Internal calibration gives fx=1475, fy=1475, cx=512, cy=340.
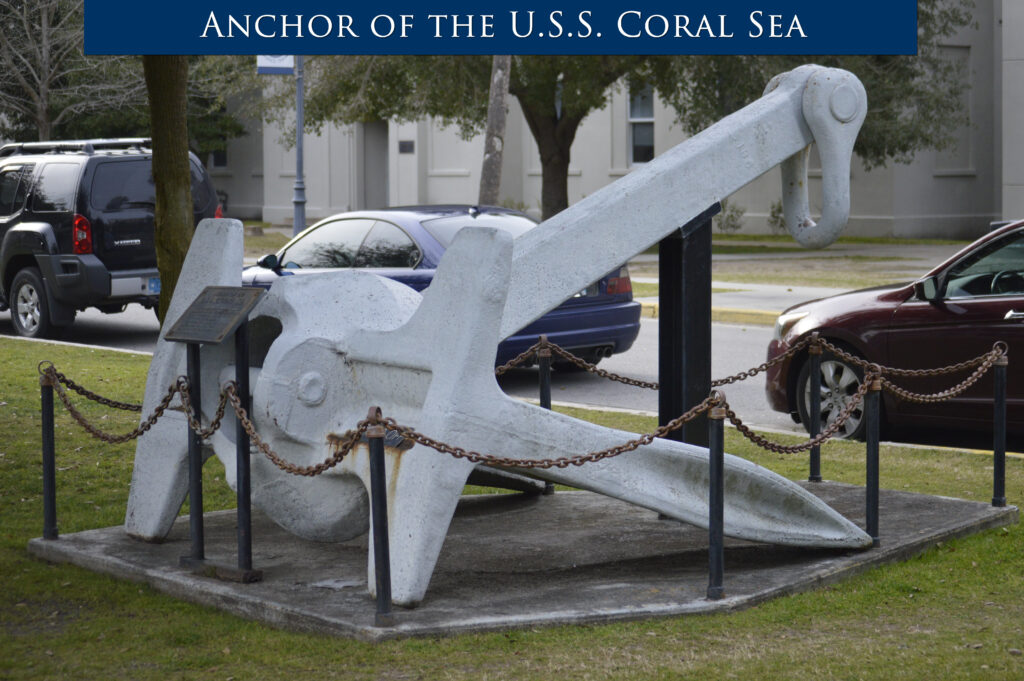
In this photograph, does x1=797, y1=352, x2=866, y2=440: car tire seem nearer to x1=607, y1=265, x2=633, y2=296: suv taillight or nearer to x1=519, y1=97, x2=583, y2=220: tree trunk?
x1=607, y1=265, x2=633, y2=296: suv taillight

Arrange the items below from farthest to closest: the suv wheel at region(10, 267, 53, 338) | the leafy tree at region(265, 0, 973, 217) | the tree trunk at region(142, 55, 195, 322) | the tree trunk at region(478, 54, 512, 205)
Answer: the leafy tree at region(265, 0, 973, 217)
the tree trunk at region(478, 54, 512, 205)
the suv wheel at region(10, 267, 53, 338)
the tree trunk at region(142, 55, 195, 322)

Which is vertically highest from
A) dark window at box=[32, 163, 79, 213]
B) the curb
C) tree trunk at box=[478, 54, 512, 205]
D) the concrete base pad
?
tree trunk at box=[478, 54, 512, 205]

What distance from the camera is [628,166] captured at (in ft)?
126

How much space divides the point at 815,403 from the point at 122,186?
10426mm

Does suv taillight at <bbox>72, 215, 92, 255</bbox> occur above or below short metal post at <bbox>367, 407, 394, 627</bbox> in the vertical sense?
above

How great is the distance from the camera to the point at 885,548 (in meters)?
7.02

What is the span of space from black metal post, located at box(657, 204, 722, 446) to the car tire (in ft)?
8.98

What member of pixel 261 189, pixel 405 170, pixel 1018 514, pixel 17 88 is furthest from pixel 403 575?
pixel 261 189

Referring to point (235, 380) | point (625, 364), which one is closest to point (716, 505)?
point (235, 380)

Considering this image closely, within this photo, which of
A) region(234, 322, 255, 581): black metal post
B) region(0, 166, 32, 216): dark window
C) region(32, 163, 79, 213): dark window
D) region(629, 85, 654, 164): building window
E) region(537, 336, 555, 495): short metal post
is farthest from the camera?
region(629, 85, 654, 164): building window

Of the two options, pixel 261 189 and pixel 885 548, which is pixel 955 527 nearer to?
pixel 885 548

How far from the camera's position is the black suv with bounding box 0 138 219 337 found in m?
16.4

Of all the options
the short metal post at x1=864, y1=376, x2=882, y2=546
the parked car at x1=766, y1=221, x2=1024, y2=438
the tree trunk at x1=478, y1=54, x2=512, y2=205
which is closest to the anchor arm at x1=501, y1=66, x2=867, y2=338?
the short metal post at x1=864, y1=376, x2=882, y2=546

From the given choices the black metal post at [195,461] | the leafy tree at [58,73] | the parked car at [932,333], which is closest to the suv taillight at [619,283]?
the parked car at [932,333]
